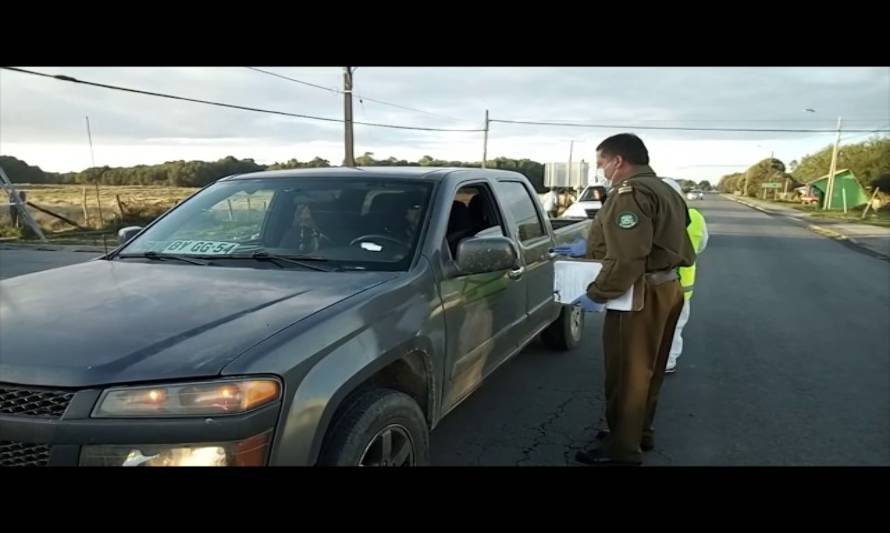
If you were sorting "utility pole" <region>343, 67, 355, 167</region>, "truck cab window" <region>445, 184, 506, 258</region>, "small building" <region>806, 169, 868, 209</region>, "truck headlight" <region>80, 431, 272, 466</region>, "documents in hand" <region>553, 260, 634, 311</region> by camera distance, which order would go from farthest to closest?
"small building" <region>806, 169, 868, 209</region>, "utility pole" <region>343, 67, 355, 167</region>, "truck cab window" <region>445, 184, 506, 258</region>, "documents in hand" <region>553, 260, 634, 311</region>, "truck headlight" <region>80, 431, 272, 466</region>

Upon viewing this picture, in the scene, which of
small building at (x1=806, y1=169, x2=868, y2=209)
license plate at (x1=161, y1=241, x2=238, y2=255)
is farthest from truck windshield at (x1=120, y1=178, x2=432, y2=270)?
small building at (x1=806, y1=169, x2=868, y2=209)

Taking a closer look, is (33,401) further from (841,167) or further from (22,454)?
(841,167)

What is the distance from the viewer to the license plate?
10.2 ft

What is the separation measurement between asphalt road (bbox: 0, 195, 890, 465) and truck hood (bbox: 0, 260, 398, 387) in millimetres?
1584

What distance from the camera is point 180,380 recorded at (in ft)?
5.98

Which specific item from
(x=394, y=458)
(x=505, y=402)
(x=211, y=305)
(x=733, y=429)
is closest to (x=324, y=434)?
(x=394, y=458)

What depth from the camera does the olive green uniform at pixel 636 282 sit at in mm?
3020

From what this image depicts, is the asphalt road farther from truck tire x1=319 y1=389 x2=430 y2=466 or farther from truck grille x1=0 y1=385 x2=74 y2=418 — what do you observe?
truck grille x1=0 y1=385 x2=74 y2=418

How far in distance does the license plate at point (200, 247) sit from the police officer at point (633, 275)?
199 cm

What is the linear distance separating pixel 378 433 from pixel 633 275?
1.54 m

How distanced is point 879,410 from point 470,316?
3278 mm
